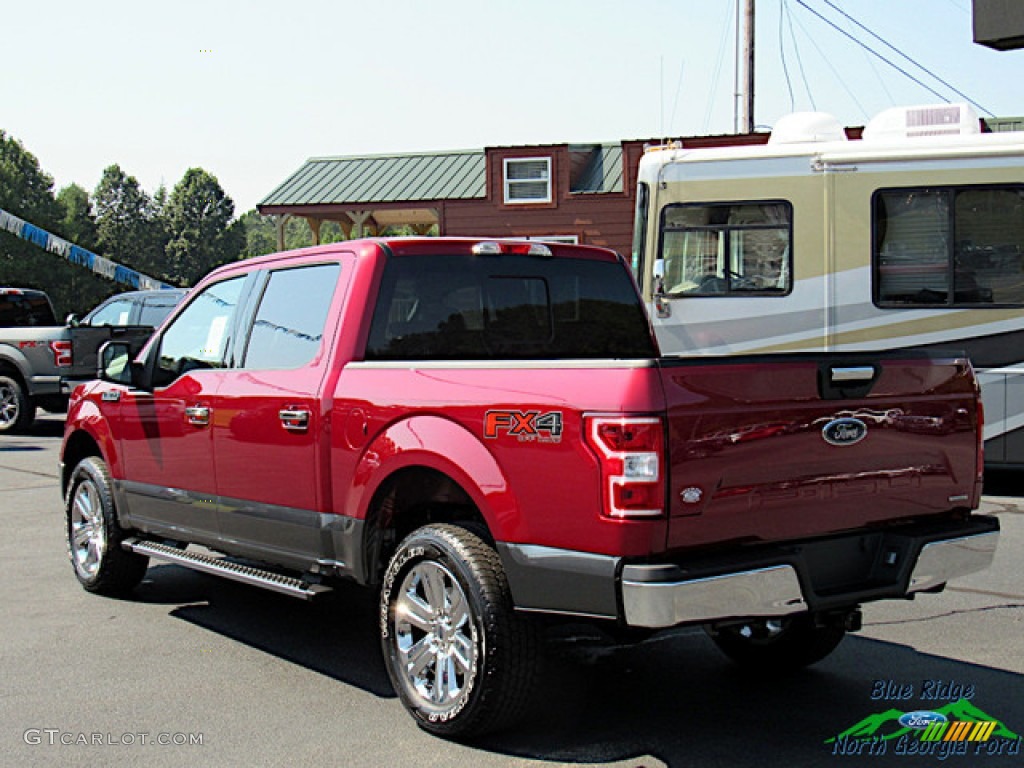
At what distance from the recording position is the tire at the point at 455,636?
14.0 ft

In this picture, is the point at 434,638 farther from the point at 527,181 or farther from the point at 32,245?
the point at 32,245

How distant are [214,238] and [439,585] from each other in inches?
4359

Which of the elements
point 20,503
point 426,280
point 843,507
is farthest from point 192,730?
point 20,503

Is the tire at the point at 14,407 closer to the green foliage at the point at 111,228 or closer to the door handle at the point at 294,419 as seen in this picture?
the door handle at the point at 294,419

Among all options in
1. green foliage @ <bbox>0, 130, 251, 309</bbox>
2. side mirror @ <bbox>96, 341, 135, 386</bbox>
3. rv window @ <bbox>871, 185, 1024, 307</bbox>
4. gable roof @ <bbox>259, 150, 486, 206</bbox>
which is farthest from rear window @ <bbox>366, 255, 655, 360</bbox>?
green foliage @ <bbox>0, 130, 251, 309</bbox>

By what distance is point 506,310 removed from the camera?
5.66m

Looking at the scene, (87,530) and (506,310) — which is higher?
(506,310)

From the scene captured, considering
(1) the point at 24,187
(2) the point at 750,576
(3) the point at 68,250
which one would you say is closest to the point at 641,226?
(2) the point at 750,576

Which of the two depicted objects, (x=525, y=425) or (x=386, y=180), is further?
(x=386, y=180)

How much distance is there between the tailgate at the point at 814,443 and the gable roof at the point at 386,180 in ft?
89.4

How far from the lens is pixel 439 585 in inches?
180

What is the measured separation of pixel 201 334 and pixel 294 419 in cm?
131

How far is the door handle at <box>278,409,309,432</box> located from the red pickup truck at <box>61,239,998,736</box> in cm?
1

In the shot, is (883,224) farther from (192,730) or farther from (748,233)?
(192,730)
